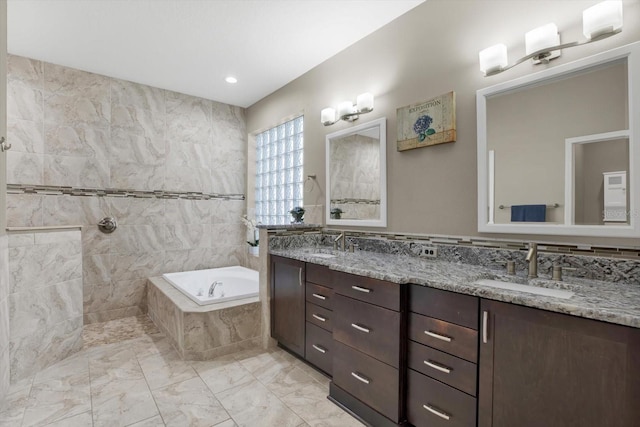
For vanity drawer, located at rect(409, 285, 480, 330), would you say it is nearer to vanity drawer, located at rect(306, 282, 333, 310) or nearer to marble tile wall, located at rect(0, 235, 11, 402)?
vanity drawer, located at rect(306, 282, 333, 310)

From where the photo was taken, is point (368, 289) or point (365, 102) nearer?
point (368, 289)

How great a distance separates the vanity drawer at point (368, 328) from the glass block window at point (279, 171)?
1.83 m

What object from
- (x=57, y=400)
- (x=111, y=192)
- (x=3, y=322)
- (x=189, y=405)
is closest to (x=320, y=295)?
(x=189, y=405)

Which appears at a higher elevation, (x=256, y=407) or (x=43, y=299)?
(x=43, y=299)

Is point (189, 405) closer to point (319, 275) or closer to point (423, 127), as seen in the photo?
point (319, 275)

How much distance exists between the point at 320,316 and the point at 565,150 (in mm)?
1715

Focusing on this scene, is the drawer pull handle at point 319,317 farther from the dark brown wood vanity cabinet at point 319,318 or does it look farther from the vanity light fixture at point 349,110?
the vanity light fixture at point 349,110

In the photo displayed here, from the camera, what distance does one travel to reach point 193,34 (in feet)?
8.52

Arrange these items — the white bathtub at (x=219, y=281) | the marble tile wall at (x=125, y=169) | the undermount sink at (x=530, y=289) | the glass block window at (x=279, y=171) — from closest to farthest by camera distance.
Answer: the undermount sink at (x=530, y=289) → the marble tile wall at (x=125, y=169) → the white bathtub at (x=219, y=281) → the glass block window at (x=279, y=171)

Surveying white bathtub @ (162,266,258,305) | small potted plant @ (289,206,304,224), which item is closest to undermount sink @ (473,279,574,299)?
small potted plant @ (289,206,304,224)

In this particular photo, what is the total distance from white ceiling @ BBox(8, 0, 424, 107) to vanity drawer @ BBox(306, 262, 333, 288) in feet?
6.17

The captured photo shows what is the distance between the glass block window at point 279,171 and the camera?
358 centimetres

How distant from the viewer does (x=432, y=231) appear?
7.02ft

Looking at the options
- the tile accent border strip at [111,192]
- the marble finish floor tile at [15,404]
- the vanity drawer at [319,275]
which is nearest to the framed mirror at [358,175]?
the vanity drawer at [319,275]
